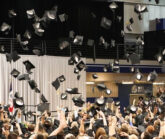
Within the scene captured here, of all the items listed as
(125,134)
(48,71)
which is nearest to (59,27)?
(48,71)

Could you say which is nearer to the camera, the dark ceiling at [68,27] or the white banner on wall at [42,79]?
the white banner on wall at [42,79]

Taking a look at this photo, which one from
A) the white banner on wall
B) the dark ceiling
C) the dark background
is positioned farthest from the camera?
the dark background

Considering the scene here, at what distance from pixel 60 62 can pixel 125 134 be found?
457 inches

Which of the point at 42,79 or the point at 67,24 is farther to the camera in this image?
the point at 67,24

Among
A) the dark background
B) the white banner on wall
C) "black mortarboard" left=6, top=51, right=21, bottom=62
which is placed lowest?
the white banner on wall

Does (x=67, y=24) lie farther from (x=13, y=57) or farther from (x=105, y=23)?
(x=105, y=23)

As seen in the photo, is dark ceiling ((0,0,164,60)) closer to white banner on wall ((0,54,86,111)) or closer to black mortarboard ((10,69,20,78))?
white banner on wall ((0,54,86,111))

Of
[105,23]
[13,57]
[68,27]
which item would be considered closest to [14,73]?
[13,57]

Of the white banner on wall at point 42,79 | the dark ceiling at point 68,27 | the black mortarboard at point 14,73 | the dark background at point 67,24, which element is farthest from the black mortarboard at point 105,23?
the dark background at point 67,24

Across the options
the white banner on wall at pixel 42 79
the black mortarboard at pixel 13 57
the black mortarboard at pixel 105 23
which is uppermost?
the black mortarboard at pixel 105 23

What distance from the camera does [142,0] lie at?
74.7 ft

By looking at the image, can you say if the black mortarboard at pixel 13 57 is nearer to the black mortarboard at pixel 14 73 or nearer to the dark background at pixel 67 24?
the black mortarboard at pixel 14 73

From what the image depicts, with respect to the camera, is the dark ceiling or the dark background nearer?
the dark ceiling

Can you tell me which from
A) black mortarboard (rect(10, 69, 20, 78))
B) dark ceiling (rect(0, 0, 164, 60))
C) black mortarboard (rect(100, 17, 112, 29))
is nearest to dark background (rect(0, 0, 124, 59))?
dark ceiling (rect(0, 0, 164, 60))
